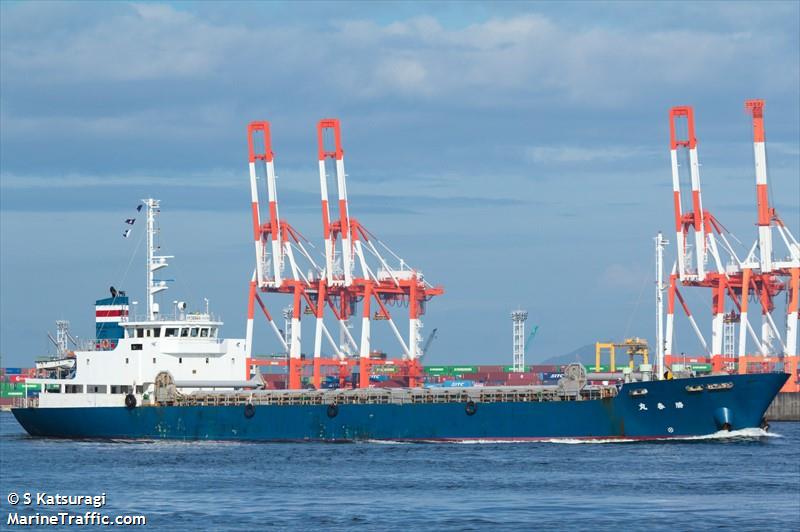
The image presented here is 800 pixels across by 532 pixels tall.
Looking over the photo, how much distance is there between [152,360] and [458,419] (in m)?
14.4

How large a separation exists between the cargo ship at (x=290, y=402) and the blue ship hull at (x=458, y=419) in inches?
1.7

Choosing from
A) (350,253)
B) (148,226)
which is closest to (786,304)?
(350,253)

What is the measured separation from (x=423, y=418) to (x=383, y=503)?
20.3m

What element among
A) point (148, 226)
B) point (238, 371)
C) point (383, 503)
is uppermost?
point (148, 226)

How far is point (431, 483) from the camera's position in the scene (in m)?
42.9

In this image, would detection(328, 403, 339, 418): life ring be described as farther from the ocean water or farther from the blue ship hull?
the ocean water

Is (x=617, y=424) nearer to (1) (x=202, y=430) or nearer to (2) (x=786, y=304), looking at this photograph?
(1) (x=202, y=430)

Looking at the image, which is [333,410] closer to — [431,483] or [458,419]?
[458,419]

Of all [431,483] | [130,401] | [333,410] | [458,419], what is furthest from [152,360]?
[431,483]

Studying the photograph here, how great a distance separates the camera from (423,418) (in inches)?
2323

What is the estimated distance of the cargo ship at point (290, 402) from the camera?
55688 millimetres

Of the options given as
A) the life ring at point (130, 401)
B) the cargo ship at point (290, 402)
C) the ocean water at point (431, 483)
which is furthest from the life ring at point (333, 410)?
the life ring at point (130, 401)

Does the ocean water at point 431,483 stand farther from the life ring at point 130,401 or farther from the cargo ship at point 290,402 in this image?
the life ring at point 130,401

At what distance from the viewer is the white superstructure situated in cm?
6303
